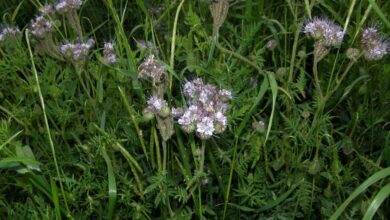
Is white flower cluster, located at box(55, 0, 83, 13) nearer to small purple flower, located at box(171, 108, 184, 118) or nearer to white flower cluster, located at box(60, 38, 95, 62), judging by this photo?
white flower cluster, located at box(60, 38, 95, 62)

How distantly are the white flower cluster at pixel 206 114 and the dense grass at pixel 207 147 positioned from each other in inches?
2.5

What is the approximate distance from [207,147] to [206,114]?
259 mm

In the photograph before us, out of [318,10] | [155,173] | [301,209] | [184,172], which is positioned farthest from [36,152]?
[318,10]

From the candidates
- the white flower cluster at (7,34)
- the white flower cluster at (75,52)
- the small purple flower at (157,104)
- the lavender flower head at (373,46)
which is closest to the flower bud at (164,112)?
the small purple flower at (157,104)

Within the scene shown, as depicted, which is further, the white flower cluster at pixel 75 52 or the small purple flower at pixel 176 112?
the white flower cluster at pixel 75 52

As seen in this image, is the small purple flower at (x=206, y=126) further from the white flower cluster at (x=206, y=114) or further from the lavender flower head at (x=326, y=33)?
the lavender flower head at (x=326, y=33)

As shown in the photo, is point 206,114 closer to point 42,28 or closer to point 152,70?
point 152,70

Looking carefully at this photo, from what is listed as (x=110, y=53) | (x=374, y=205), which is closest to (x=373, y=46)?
(x=374, y=205)

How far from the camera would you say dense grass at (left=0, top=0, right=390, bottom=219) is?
1612 mm

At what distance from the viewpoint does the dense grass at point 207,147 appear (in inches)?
63.5

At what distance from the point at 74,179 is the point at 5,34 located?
2.15 feet

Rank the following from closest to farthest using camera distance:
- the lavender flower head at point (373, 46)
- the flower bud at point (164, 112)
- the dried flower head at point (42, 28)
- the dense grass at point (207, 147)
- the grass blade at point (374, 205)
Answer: the grass blade at point (374, 205)
the flower bud at point (164, 112)
the dense grass at point (207, 147)
the lavender flower head at point (373, 46)
the dried flower head at point (42, 28)

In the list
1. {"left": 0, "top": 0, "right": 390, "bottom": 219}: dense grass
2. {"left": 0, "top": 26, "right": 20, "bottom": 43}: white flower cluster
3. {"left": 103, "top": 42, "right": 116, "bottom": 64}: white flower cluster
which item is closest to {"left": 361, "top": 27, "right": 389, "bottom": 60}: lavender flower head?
{"left": 0, "top": 0, "right": 390, "bottom": 219}: dense grass

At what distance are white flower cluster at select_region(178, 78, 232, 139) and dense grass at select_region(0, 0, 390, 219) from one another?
2.5 inches
